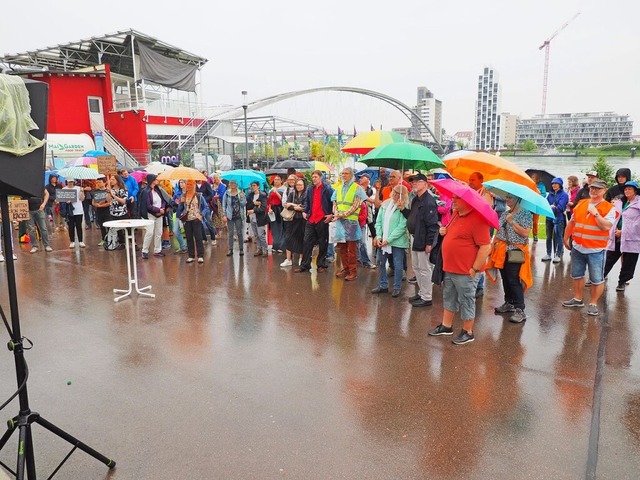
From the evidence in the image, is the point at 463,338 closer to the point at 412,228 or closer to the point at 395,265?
the point at 412,228

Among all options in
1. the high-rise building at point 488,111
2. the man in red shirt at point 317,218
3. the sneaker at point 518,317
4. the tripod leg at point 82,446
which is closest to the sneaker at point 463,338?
the sneaker at point 518,317

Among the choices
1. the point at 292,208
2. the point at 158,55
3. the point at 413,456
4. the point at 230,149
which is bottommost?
the point at 413,456

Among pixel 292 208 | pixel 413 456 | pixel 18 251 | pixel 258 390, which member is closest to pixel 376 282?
pixel 292 208

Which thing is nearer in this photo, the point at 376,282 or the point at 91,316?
the point at 91,316

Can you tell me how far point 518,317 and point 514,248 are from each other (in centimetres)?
90

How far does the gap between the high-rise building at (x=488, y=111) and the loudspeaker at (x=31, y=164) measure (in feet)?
485

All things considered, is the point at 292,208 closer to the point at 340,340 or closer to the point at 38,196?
the point at 340,340

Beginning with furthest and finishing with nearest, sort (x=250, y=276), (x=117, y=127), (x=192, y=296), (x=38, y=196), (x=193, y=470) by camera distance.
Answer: (x=117, y=127)
(x=250, y=276)
(x=192, y=296)
(x=193, y=470)
(x=38, y=196)

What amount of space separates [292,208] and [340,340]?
3.96m

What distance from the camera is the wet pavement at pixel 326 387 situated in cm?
311

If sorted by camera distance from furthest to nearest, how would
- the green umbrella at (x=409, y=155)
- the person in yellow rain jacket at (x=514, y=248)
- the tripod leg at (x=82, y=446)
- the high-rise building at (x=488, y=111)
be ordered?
the high-rise building at (x=488, y=111), the green umbrella at (x=409, y=155), the person in yellow rain jacket at (x=514, y=248), the tripod leg at (x=82, y=446)

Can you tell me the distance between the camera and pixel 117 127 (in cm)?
2886

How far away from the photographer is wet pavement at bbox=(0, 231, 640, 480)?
311cm

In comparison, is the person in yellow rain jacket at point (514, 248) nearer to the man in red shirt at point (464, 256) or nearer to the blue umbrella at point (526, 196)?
the blue umbrella at point (526, 196)
